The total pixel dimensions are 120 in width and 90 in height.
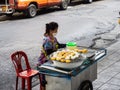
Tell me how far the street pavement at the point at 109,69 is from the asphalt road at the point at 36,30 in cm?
105

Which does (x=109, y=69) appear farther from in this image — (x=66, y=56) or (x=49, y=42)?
(x=66, y=56)

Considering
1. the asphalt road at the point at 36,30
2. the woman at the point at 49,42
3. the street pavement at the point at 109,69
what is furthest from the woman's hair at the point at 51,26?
the asphalt road at the point at 36,30

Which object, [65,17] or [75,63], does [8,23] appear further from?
[75,63]

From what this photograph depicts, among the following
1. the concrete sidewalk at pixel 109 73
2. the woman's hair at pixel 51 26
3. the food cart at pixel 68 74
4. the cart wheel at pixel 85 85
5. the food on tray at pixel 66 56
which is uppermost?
the woman's hair at pixel 51 26

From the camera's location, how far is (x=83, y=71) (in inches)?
213

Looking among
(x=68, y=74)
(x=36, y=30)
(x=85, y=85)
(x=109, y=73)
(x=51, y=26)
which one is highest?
(x=51, y=26)

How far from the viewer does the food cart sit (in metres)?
5.06

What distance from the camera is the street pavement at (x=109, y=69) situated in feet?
22.6

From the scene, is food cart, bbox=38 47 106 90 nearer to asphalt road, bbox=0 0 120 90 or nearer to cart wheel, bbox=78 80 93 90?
cart wheel, bbox=78 80 93 90

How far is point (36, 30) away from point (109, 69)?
6253 mm

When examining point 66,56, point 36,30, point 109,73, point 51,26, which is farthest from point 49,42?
point 36,30

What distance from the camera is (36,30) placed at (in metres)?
13.9

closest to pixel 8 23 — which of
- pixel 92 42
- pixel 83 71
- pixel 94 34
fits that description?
pixel 94 34

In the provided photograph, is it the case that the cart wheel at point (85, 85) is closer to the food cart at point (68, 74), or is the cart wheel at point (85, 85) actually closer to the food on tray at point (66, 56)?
the food cart at point (68, 74)
